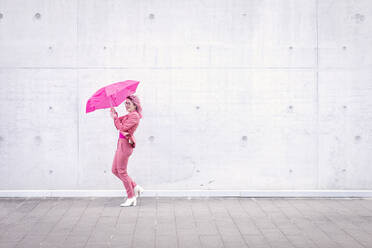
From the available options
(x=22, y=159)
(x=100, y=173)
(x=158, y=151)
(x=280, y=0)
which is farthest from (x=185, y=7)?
(x=22, y=159)

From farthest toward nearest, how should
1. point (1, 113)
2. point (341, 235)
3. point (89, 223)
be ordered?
1. point (1, 113)
2. point (89, 223)
3. point (341, 235)

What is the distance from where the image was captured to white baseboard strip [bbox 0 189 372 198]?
7.26 m

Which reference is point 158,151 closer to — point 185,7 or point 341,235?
point 185,7

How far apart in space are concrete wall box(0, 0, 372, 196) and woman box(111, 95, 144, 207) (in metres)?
0.59

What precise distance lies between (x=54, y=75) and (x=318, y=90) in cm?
432

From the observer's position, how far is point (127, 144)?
6.75m

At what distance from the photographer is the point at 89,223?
572 centimetres

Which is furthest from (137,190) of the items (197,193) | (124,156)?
(197,193)

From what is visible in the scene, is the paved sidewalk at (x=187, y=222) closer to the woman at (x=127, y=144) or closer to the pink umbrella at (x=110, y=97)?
the woman at (x=127, y=144)

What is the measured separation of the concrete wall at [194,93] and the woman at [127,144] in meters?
0.59

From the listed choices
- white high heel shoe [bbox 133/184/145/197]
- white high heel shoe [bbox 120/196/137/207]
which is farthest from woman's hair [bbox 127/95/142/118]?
white high heel shoe [bbox 120/196/137/207]

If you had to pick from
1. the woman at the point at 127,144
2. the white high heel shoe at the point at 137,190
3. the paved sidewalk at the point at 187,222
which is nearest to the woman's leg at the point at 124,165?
the woman at the point at 127,144

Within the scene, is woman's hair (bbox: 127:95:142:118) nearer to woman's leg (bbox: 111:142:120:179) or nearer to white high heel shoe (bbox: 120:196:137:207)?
woman's leg (bbox: 111:142:120:179)

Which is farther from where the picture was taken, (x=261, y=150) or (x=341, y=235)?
(x=261, y=150)
